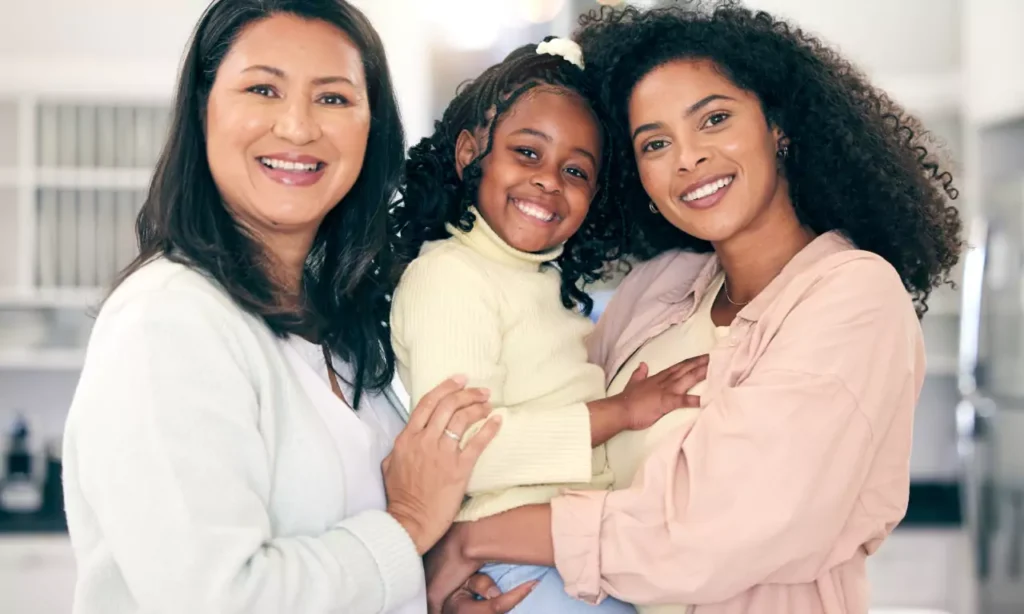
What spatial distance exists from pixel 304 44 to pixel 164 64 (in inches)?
105

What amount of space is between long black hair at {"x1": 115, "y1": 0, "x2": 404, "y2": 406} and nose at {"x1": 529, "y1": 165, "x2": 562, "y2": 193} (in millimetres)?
231

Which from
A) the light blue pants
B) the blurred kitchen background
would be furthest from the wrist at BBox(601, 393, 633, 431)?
the blurred kitchen background

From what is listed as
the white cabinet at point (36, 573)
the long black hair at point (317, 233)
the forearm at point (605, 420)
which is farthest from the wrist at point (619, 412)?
the white cabinet at point (36, 573)

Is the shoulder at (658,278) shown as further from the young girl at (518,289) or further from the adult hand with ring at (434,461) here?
the adult hand with ring at (434,461)

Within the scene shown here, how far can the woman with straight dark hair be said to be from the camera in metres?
1.09

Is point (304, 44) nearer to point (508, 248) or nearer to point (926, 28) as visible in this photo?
point (508, 248)

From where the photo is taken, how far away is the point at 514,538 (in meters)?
1.43

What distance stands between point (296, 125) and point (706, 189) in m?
0.65

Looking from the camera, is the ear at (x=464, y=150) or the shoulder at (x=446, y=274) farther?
the ear at (x=464, y=150)

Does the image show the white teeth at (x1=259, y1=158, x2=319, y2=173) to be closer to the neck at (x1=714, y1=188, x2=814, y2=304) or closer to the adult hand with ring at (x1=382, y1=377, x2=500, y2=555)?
the adult hand with ring at (x1=382, y1=377, x2=500, y2=555)

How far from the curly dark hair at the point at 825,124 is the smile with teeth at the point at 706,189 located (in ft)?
0.43

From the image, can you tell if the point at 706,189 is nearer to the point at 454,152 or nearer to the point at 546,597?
the point at 454,152

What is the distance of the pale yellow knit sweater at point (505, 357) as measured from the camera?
4.76 feet

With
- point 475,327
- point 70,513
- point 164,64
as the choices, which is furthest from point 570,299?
point 164,64
